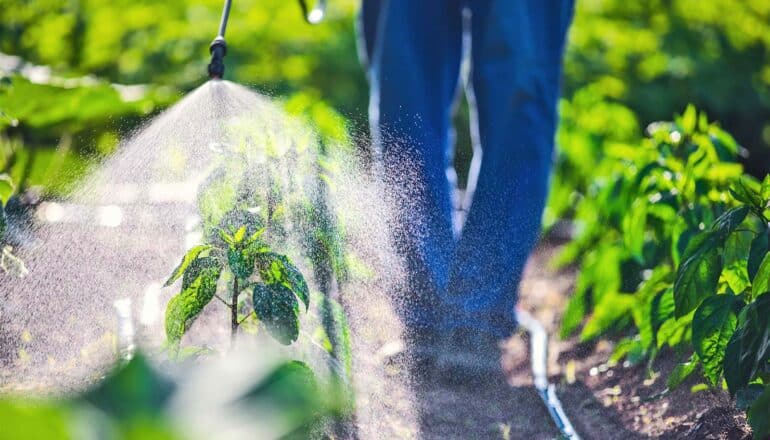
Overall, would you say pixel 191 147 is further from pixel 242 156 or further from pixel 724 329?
pixel 724 329

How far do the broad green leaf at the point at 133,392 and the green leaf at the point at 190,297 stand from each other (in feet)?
3.11

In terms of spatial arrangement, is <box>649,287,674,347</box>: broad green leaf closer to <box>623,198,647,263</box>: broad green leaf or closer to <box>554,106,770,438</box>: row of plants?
<box>554,106,770,438</box>: row of plants

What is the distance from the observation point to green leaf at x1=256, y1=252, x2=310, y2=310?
147 centimetres

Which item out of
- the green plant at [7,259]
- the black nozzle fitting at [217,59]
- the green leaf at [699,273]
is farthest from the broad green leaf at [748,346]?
the green plant at [7,259]

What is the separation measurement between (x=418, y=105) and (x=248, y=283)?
1.32 metres

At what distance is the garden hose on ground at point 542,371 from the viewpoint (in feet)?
6.09

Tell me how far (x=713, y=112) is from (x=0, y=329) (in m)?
3.68

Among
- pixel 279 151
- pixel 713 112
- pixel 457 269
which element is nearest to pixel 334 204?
pixel 279 151

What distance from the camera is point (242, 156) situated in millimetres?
1688

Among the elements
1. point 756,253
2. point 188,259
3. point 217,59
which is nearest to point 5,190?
point 217,59

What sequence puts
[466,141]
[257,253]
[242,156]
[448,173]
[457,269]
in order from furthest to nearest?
1. [466,141]
2. [448,173]
3. [457,269]
4. [242,156]
5. [257,253]

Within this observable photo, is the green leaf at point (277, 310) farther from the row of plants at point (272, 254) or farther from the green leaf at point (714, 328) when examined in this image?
the green leaf at point (714, 328)

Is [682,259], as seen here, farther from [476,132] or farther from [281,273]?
[476,132]

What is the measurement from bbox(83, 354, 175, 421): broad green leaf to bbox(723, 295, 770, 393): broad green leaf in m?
1.07
